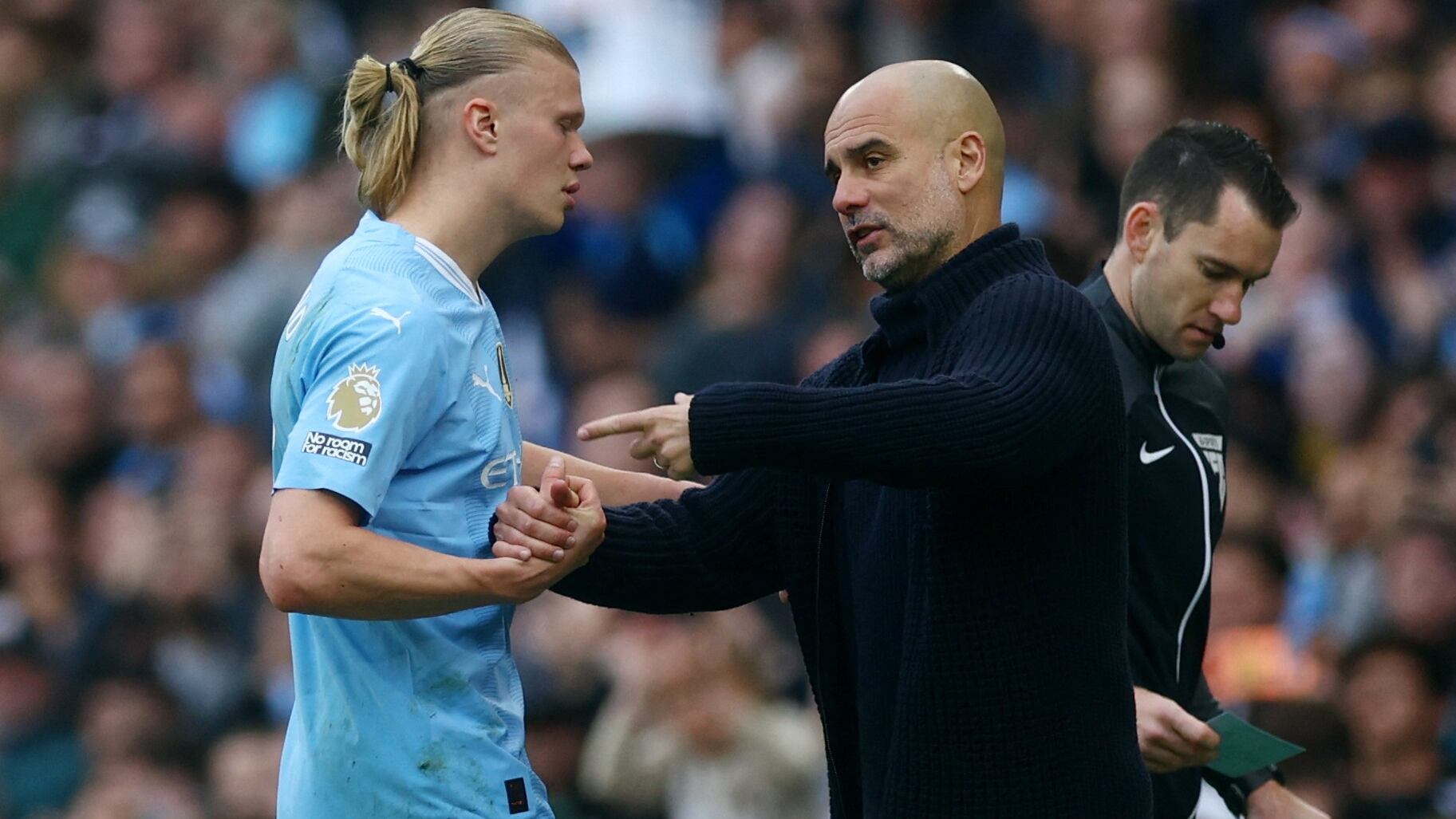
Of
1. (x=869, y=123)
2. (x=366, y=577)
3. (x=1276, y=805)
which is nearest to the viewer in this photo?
(x=366, y=577)

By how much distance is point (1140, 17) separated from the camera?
8.23 metres

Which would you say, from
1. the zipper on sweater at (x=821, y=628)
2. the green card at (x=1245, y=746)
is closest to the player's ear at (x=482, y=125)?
the zipper on sweater at (x=821, y=628)

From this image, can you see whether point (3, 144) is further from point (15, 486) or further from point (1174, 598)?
point (1174, 598)

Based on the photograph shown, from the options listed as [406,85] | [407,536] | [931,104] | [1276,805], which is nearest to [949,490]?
[931,104]

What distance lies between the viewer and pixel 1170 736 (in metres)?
4.01

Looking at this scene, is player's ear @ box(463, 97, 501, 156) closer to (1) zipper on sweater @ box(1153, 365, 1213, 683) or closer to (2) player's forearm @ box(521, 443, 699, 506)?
(2) player's forearm @ box(521, 443, 699, 506)

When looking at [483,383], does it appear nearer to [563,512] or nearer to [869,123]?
[563,512]

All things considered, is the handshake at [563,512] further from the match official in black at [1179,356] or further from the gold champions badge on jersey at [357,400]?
the match official in black at [1179,356]

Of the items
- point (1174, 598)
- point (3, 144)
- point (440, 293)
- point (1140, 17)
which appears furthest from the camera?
point (3, 144)

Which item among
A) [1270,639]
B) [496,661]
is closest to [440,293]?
[496,661]

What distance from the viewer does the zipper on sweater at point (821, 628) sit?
13.1 feet

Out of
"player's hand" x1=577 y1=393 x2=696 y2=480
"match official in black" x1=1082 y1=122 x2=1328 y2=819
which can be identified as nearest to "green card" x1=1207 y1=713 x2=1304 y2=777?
"match official in black" x1=1082 y1=122 x2=1328 y2=819

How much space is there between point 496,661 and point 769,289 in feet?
15.3

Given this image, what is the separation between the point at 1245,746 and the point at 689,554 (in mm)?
1154
